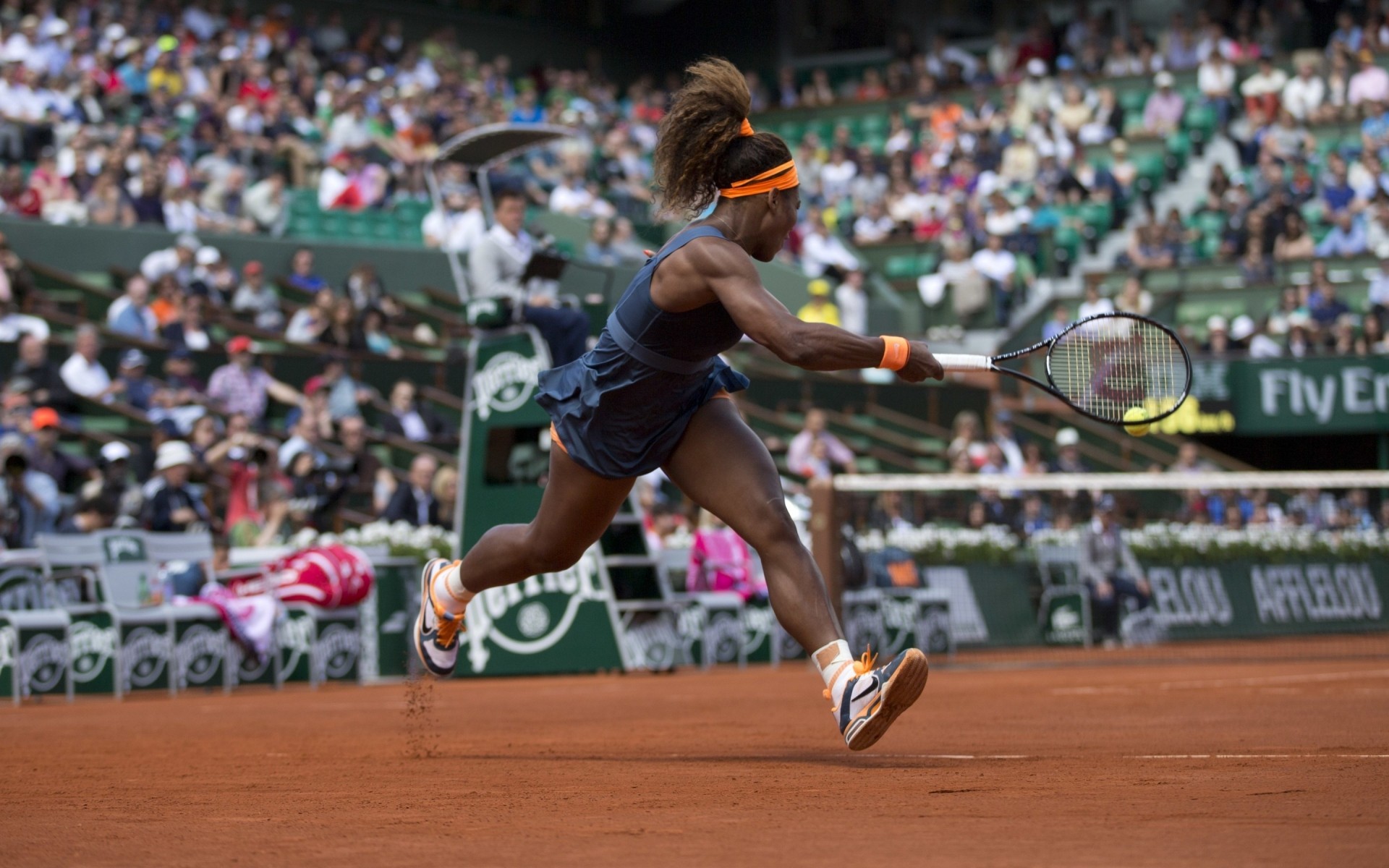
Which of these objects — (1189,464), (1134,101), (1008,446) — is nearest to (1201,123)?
(1134,101)

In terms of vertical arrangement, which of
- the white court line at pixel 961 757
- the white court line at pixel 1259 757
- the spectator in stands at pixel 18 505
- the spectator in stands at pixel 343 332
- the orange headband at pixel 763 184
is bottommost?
the spectator in stands at pixel 18 505

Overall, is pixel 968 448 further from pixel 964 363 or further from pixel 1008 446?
pixel 964 363

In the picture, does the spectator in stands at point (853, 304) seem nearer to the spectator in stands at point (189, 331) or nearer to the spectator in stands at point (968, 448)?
the spectator in stands at point (968, 448)

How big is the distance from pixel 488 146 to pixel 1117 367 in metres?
7.01

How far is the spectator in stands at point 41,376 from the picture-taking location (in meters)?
14.5

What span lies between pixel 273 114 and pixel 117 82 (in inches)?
75.4

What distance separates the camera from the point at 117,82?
806 inches

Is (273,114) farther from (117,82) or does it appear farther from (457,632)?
Answer: (457,632)

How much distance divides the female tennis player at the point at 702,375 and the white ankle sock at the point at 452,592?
0.33 meters

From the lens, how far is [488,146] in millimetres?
12500

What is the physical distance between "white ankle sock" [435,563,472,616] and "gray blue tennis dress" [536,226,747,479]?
82 centimetres

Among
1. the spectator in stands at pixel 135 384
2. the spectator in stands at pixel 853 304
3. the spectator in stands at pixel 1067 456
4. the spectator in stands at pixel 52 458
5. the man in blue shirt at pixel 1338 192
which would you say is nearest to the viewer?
the spectator in stands at pixel 52 458

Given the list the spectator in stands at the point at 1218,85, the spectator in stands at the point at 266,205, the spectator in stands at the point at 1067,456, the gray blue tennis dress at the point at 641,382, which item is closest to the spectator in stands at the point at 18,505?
the gray blue tennis dress at the point at 641,382

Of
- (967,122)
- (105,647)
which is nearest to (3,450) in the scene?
(105,647)
